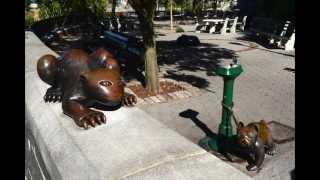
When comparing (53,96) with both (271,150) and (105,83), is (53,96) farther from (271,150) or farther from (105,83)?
(271,150)

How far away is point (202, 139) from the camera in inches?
290

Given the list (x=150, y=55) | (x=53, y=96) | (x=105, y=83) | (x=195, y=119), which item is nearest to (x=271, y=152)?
(x=195, y=119)

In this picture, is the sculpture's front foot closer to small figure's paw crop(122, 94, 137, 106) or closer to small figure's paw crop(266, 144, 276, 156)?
small figure's paw crop(266, 144, 276, 156)

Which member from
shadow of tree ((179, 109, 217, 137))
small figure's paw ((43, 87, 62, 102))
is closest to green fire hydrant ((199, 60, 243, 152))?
shadow of tree ((179, 109, 217, 137))

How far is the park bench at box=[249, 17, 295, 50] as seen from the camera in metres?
17.8

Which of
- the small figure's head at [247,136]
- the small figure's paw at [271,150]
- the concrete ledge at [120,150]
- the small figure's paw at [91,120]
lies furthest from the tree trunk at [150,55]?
the small figure's paw at [91,120]

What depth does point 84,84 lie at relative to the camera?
445 centimetres

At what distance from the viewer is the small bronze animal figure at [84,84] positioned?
4254mm

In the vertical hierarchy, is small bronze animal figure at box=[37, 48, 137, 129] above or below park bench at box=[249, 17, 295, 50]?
below

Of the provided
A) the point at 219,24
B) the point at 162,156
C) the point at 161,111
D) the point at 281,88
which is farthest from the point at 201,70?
the point at 219,24

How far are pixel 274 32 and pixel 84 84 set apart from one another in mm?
17472

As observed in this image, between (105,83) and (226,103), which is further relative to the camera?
(226,103)

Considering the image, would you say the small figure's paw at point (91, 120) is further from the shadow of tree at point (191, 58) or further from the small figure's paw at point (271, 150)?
the shadow of tree at point (191, 58)
